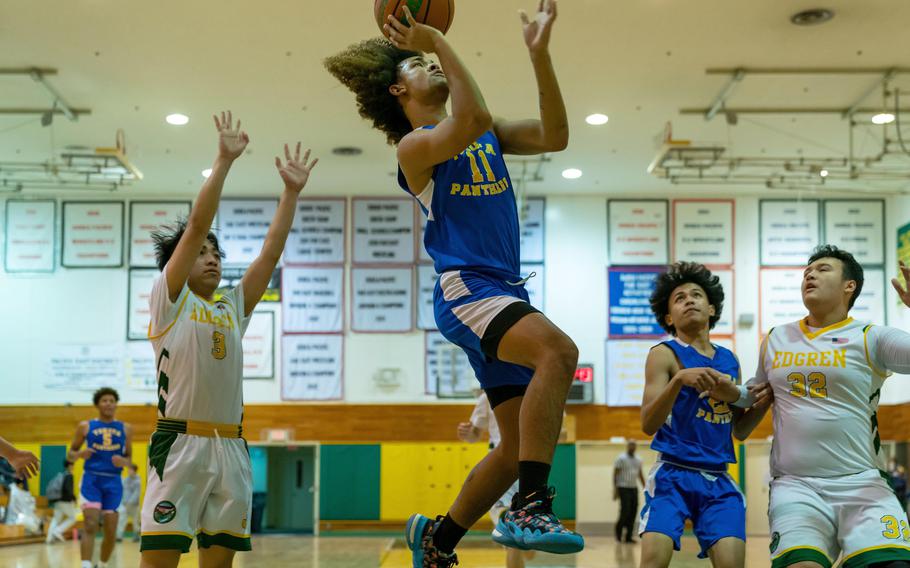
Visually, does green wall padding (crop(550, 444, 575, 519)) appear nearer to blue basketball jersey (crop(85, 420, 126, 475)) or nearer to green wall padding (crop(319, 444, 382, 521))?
green wall padding (crop(319, 444, 382, 521))

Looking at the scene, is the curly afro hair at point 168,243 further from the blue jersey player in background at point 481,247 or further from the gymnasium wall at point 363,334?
the gymnasium wall at point 363,334

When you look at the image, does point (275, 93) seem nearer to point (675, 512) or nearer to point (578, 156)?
point (578, 156)

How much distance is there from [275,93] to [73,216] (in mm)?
7153

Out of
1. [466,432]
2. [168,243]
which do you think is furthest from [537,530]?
[466,432]

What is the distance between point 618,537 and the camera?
16.7 meters

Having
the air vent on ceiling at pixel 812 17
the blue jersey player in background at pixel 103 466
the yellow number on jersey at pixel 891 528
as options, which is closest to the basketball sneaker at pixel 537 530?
the yellow number on jersey at pixel 891 528

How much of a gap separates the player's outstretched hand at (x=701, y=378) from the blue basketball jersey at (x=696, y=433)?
1.25ft

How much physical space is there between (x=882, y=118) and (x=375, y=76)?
1258 cm

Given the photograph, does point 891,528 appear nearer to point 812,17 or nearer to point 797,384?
point 797,384

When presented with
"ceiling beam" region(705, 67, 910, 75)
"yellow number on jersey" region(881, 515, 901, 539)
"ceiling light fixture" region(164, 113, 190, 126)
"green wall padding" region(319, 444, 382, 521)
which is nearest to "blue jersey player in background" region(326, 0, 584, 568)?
"yellow number on jersey" region(881, 515, 901, 539)

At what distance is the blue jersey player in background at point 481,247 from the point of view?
3678mm

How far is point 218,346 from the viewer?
5.43m

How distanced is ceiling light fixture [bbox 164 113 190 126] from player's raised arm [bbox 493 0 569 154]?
1190 centimetres

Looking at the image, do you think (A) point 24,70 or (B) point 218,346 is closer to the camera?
(B) point 218,346
